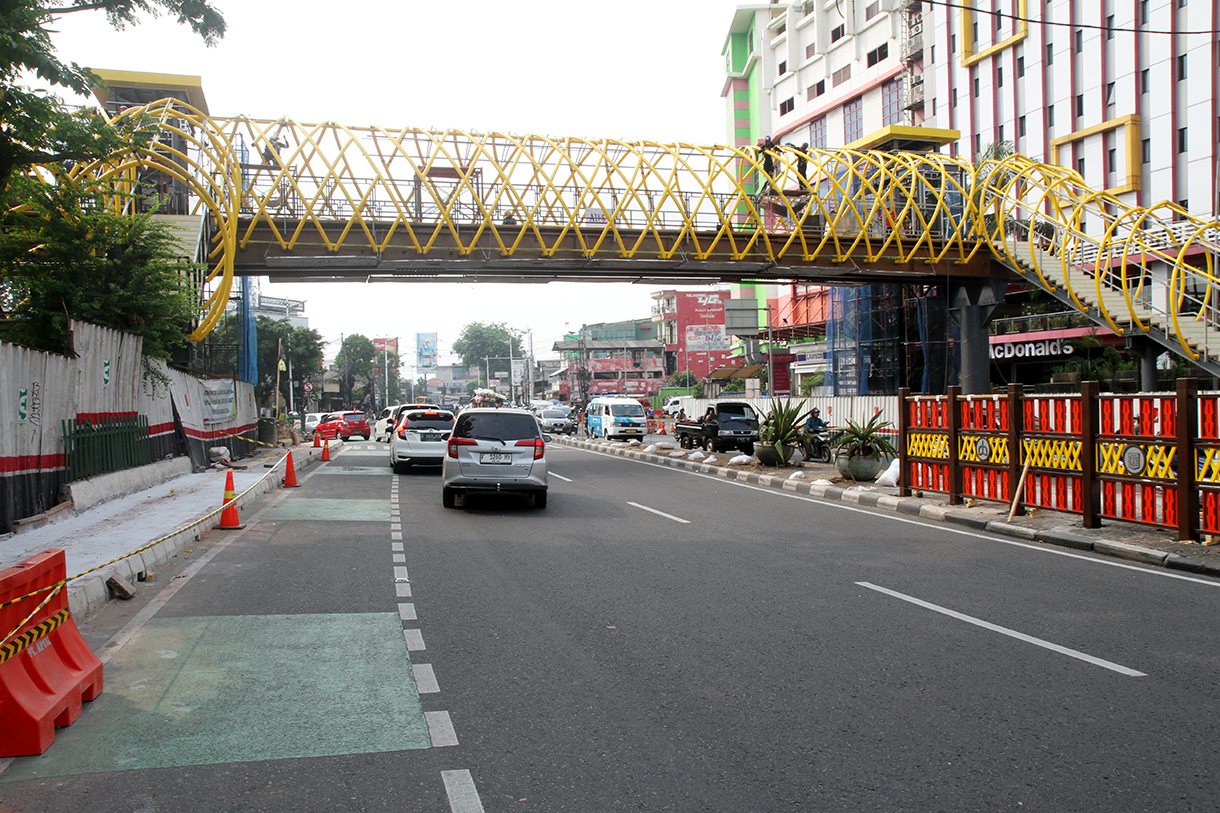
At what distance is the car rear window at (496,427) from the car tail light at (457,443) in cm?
7

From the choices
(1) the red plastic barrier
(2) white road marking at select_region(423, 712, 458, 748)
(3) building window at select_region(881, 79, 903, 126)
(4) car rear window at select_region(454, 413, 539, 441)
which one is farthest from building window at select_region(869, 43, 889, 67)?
(1) the red plastic barrier

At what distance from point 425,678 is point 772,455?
58.3ft

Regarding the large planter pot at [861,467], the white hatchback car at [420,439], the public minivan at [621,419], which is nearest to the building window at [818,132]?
the public minivan at [621,419]

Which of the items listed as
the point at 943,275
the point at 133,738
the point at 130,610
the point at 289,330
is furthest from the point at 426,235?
the point at 289,330

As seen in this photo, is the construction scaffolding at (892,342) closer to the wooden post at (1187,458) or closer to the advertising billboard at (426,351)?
the wooden post at (1187,458)

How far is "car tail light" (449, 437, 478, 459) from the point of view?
14617 mm

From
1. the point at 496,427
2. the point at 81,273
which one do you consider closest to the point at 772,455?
the point at 496,427

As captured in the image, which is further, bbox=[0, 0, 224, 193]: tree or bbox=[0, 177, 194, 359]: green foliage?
bbox=[0, 177, 194, 359]: green foliage

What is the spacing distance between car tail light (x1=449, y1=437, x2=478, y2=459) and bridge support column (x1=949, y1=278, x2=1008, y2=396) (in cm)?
2507

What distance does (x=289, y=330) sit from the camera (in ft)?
228

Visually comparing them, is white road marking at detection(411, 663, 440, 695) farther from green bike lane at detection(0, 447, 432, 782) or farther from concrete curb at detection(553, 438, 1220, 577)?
concrete curb at detection(553, 438, 1220, 577)

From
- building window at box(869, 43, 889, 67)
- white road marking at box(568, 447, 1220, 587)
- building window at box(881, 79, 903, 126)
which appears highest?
building window at box(869, 43, 889, 67)

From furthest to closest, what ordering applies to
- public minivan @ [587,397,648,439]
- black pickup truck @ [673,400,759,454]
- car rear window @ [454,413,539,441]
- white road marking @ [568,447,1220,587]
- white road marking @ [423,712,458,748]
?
public minivan @ [587,397,648,439] < black pickup truck @ [673,400,759,454] < car rear window @ [454,413,539,441] < white road marking @ [568,447,1220,587] < white road marking @ [423,712,458,748]

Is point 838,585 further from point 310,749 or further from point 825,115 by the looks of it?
point 825,115
